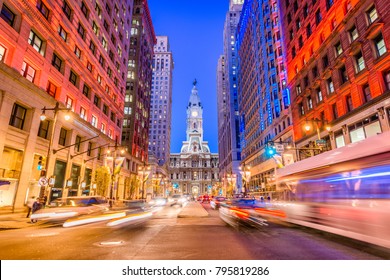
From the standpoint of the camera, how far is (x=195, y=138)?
7510 inches

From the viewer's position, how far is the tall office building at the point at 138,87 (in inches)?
2325

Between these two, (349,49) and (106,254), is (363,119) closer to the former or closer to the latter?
(349,49)

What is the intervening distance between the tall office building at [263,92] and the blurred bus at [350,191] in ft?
93.9

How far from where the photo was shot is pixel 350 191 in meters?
8.29

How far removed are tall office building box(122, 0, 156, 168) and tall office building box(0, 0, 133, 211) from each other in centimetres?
1375

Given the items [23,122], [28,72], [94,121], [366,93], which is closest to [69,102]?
[28,72]

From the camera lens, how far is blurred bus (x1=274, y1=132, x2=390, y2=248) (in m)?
7.11

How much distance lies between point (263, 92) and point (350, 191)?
54.6m

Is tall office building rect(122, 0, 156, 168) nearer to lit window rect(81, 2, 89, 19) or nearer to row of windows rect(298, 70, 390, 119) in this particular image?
lit window rect(81, 2, 89, 19)

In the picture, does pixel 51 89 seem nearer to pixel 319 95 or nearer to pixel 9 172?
pixel 9 172

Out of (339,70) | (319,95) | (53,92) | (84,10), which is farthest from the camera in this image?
(84,10)

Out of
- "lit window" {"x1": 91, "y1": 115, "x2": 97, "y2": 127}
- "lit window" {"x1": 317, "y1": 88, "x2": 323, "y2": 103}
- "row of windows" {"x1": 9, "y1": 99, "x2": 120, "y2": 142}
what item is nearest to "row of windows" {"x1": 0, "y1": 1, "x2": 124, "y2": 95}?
"lit window" {"x1": 91, "y1": 115, "x2": 97, "y2": 127}
